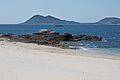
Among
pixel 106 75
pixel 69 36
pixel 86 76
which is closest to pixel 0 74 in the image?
pixel 86 76

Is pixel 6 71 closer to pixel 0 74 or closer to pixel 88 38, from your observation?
pixel 0 74

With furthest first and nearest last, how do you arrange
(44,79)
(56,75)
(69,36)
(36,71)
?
(69,36), (36,71), (56,75), (44,79)

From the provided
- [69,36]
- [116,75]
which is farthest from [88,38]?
[116,75]

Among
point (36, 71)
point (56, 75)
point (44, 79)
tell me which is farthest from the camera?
point (36, 71)

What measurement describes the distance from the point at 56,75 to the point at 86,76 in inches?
47.6

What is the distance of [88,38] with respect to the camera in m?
39.7

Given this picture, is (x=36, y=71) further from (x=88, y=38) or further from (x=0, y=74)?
(x=88, y=38)

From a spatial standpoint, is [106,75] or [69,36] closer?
[106,75]

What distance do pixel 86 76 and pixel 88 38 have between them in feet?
105

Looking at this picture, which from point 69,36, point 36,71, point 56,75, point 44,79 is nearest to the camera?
point 44,79

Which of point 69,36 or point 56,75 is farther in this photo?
point 69,36

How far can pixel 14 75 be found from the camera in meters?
7.62

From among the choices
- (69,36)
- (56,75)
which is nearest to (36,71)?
(56,75)

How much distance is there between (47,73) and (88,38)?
1266 inches
